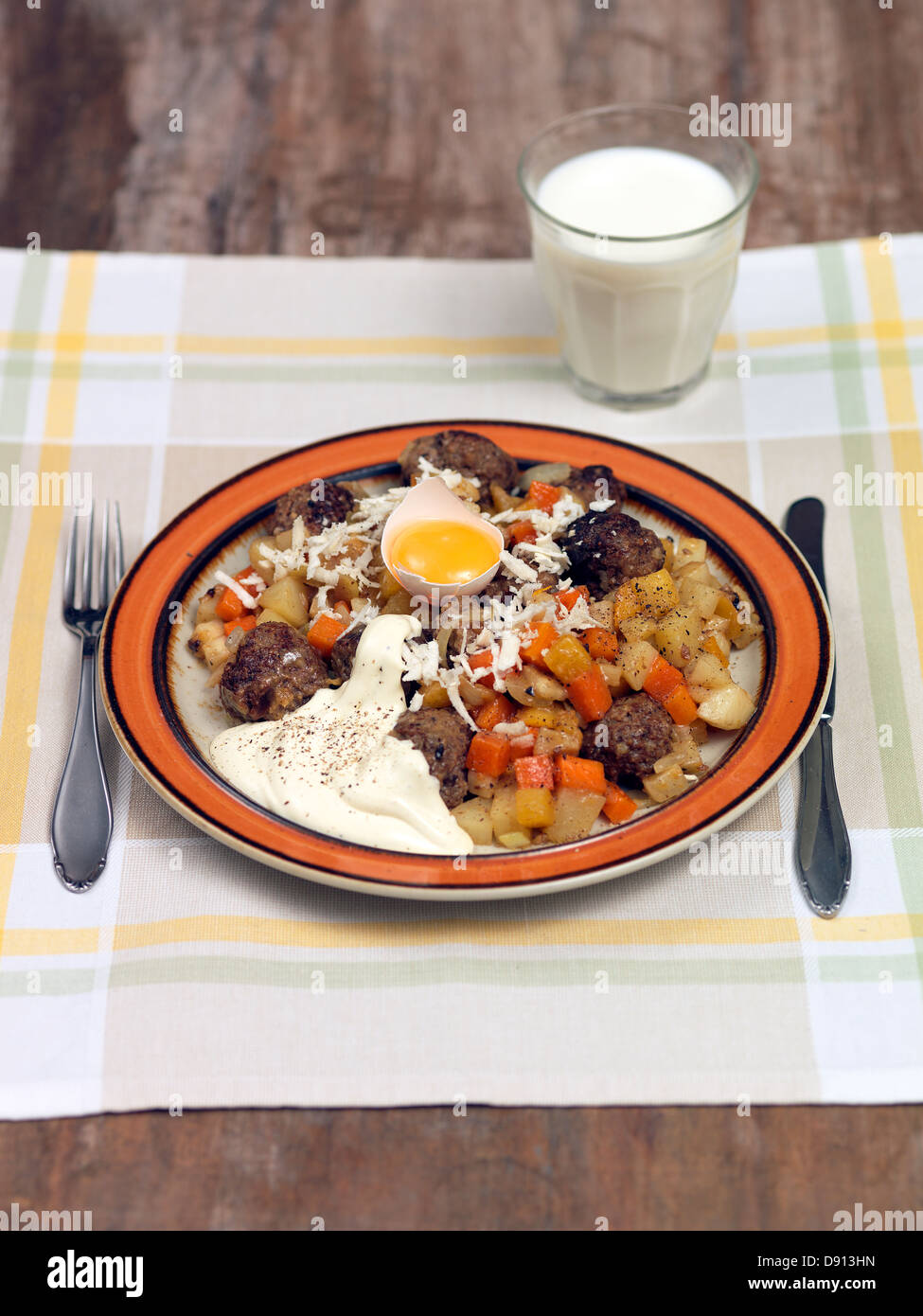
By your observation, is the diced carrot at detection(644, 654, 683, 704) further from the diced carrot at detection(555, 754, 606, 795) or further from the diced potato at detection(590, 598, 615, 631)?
the diced carrot at detection(555, 754, 606, 795)

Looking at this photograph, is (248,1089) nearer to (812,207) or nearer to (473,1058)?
(473,1058)

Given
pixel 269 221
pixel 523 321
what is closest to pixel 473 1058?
pixel 523 321

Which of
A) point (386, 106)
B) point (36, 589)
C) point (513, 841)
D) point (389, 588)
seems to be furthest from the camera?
point (386, 106)

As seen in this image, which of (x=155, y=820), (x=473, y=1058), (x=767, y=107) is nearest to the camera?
(x=473, y=1058)

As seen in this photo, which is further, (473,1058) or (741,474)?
(741,474)

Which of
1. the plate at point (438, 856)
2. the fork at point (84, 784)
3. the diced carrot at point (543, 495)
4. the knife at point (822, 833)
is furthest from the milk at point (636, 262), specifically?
the fork at point (84, 784)

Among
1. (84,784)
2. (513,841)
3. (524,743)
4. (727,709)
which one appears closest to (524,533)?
(524,743)

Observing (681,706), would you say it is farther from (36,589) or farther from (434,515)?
(36,589)
